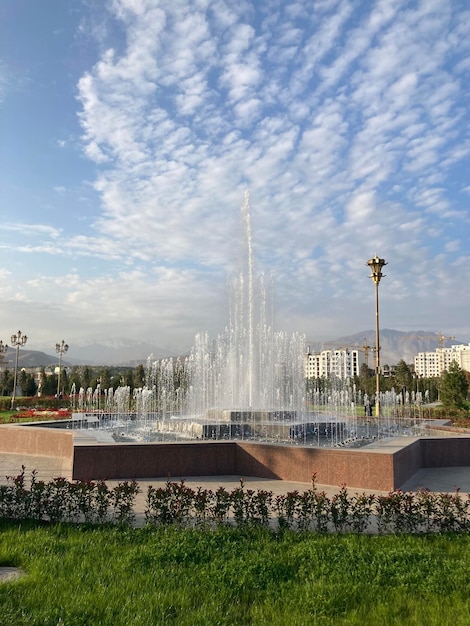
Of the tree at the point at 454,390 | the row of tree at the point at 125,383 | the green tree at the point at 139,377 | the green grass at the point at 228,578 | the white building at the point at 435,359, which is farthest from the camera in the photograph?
the white building at the point at 435,359

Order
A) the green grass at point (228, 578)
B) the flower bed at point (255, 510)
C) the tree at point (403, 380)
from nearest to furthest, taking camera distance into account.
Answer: the green grass at point (228, 578) < the flower bed at point (255, 510) < the tree at point (403, 380)

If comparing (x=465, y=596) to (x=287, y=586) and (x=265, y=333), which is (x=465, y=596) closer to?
(x=287, y=586)

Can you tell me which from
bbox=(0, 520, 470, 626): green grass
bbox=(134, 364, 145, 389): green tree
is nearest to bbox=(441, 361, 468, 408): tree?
bbox=(0, 520, 470, 626): green grass

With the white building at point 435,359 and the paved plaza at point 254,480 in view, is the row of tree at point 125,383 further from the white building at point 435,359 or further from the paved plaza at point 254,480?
the white building at point 435,359

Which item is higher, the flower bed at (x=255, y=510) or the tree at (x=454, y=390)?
the tree at (x=454, y=390)

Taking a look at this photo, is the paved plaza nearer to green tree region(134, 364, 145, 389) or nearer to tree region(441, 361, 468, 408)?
tree region(441, 361, 468, 408)

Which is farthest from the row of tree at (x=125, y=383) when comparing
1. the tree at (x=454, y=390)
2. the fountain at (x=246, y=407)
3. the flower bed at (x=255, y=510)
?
the flower bed at (x=255, y=510)

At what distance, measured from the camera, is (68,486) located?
19.5ft

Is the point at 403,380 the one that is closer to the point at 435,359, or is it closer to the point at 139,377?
Result: the point at 139,377

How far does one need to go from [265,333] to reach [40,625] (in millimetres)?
13486

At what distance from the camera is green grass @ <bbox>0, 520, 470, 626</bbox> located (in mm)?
3469

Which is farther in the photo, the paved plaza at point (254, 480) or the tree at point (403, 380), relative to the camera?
the tree at point (403, 380)

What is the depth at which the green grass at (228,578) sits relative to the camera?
3.47m

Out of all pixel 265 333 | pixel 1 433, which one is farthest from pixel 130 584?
pixel 265 333
